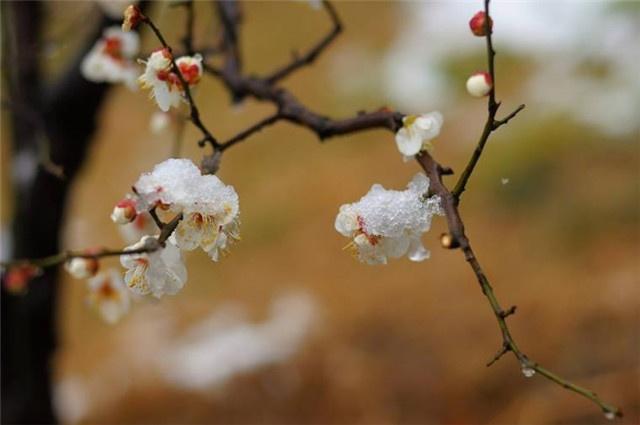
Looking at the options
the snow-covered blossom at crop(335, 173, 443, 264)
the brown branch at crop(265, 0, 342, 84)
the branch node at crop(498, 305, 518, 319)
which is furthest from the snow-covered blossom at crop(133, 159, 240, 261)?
the brown branch at crop(265, 0, 342, 84)

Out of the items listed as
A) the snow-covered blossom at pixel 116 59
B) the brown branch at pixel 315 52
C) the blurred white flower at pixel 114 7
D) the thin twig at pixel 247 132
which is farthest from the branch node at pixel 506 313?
the blurred white flower at pixel 114 7

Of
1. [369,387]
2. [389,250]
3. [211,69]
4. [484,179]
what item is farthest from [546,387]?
[389,250]

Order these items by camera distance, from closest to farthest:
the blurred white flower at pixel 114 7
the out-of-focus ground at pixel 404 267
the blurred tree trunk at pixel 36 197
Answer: the blurred white flower at pixel 114 7
the blurred tree trunk at pixel 36 197
the out-of-focus ground at pixel 404 267

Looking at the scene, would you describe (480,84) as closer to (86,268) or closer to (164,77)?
(164,77)

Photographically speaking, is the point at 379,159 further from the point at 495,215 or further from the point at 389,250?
the point at 389,250

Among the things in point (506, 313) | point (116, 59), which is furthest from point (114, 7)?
point (506, 313)

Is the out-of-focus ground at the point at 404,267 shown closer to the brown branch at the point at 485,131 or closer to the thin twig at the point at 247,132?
the thin twig at the point at 247,132

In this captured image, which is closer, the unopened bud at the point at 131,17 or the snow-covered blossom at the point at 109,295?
the unopened bud at the point at 131,17
